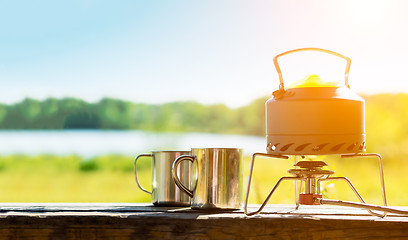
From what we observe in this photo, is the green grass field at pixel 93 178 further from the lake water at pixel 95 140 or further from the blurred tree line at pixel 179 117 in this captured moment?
the lake water at pixel 95 140

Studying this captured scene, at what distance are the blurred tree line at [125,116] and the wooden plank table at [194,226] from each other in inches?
248

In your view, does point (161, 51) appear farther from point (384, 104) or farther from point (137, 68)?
point (384, 104)

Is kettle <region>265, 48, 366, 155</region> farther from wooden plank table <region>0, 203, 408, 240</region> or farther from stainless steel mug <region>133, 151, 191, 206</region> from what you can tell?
stainless steel mug <region>133, 151, 191, 206</region>

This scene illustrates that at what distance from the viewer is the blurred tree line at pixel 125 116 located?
784 centimetres

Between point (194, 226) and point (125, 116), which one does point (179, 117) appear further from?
point (194, 226)

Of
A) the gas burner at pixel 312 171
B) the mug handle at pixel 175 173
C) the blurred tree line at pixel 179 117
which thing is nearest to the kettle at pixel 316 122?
the gas burner at pixel 312 171

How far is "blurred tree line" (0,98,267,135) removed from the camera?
25.7 ft

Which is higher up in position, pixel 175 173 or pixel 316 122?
pixel 316 122

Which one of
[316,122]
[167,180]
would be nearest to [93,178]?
[167,180]

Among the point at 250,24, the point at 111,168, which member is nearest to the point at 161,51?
the point at 250,24

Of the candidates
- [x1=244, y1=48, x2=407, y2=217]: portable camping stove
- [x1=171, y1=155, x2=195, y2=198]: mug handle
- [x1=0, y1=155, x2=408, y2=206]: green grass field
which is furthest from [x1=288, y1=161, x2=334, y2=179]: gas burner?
[x1=0, y1=155, x2=408, y2=206]: green grass field

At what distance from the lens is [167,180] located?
145 centimetres

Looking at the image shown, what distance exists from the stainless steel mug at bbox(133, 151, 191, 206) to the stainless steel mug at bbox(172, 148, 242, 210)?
0.09 metres

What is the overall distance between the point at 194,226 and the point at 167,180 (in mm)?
318
